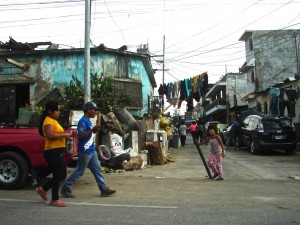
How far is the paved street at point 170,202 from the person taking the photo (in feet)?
18.4

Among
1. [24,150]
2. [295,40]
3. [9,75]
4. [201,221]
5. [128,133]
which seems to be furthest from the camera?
[295,40]

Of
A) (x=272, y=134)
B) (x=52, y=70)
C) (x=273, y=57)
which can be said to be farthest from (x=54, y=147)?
(x=273, y=57)

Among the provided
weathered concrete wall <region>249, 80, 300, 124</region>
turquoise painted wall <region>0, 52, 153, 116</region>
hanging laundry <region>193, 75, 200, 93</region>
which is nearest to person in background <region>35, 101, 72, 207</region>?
turquoise painted wall <region>0, 52, 153, 116</region>

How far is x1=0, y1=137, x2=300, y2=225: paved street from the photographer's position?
5613 mm

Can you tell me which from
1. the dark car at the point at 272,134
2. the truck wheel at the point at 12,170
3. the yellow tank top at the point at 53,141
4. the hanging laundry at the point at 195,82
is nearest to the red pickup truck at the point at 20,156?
the truck wheel at the point at 12,170

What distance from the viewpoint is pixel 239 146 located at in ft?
67.5

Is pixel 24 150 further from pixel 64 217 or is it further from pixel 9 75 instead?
pixel 9 75

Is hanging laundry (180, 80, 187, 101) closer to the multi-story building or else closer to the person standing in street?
the multi-story building

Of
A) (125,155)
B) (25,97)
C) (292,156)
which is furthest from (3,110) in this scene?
(292,156)

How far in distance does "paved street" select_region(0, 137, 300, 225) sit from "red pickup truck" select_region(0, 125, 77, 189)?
11.0 inches

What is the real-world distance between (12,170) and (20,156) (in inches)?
12.9

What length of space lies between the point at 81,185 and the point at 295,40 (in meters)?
33.6

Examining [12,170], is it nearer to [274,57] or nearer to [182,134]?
[182,134]

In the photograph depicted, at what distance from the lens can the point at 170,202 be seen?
696 cm
